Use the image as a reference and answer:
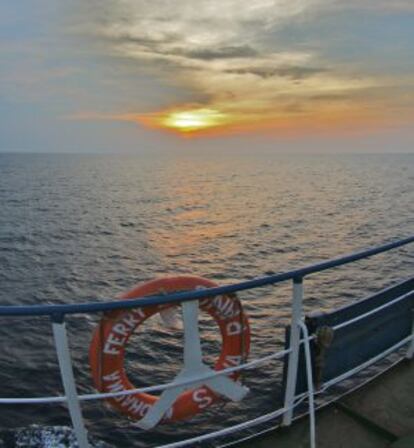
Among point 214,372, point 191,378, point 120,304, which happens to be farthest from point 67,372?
point 214,372

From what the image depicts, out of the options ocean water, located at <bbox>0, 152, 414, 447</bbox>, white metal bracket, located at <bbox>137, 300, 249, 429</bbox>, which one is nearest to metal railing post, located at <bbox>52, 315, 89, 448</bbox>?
white metal bracket, located at <bbox>137, 300, 249, 429</bbox>

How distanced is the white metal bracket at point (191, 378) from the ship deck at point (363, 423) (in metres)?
0.40

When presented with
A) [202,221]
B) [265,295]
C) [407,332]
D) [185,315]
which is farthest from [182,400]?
[202,221]

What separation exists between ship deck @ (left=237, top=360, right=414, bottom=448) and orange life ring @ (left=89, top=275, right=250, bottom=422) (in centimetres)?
46

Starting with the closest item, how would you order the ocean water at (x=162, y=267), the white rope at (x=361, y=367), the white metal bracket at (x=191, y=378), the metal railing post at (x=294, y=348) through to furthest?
the white metal bracket at (x=191, y=378)
the metal railing post at (x=294, y=348)
the white rope at (x=361, y=367)
the ocean water at (x=162, y=267)

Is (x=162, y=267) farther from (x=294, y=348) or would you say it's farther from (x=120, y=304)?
(x=120, y=304)

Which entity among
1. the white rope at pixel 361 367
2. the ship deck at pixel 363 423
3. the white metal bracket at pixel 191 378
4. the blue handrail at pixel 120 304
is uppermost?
the blue handrail at pixel 120 304

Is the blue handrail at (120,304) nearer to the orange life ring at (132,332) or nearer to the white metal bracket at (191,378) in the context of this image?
the white metal bracket at (191,378)

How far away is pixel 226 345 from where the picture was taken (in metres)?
3.17

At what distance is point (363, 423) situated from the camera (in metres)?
3.24

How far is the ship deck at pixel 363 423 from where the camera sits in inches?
120

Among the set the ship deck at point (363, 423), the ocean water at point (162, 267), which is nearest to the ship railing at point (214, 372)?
the ship deck at point (363, 423)

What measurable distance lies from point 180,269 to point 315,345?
2093 cm

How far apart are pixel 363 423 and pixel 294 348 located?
0.81 m
